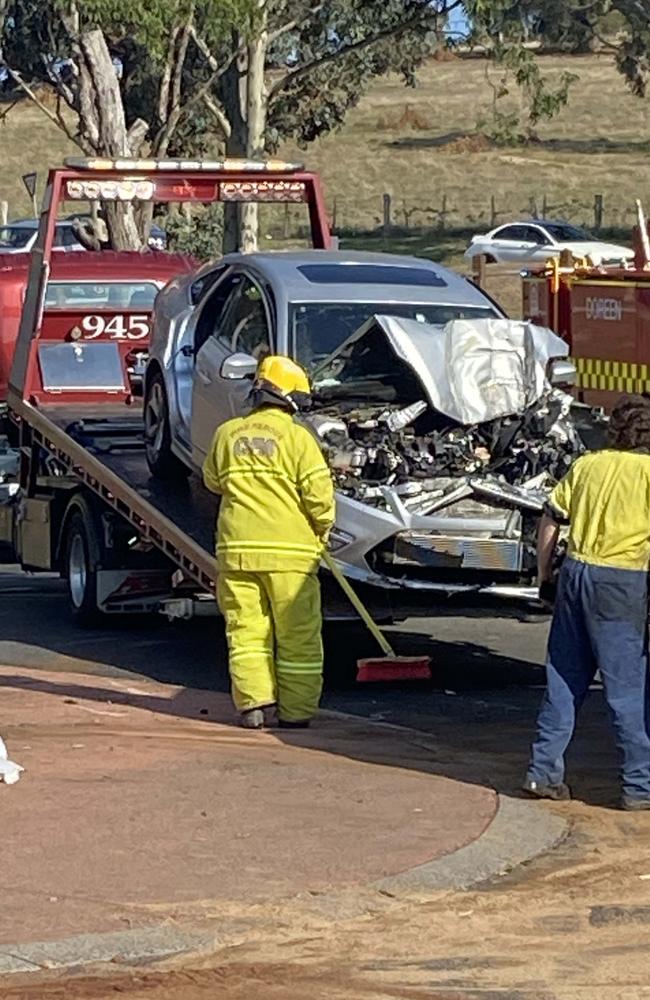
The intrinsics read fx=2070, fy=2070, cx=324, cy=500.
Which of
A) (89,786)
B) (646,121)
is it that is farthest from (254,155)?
(646,121)

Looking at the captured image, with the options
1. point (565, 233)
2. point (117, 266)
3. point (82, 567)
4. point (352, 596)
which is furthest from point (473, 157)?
point (352, 596)

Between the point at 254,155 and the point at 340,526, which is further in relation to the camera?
the point at 254,155

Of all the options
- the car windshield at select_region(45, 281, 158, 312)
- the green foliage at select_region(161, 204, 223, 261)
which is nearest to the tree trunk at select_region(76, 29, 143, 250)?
the green foliage at select_region(161, 204, 223, 261)

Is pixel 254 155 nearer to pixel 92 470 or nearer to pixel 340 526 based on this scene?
pixel 92 470

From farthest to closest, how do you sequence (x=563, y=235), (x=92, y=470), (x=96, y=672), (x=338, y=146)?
(x=338, y=146), (x=563, y=235), (x=92, y=470), (x=96, y=672)

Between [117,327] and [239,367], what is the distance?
527 cm

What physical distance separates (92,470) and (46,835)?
607cm

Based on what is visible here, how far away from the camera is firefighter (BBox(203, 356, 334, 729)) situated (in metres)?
10.1

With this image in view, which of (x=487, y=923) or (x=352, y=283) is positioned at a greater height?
(x=352, y=283)

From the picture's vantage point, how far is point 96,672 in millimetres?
12500

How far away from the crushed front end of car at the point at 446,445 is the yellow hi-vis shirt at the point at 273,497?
36.2 inches

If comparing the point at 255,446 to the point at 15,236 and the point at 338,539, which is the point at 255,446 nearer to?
the point at 338,539

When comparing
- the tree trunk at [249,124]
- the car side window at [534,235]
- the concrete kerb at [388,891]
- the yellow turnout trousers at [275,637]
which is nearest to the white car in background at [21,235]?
the tree trunk at [249,124]

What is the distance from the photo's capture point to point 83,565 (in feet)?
47.3
